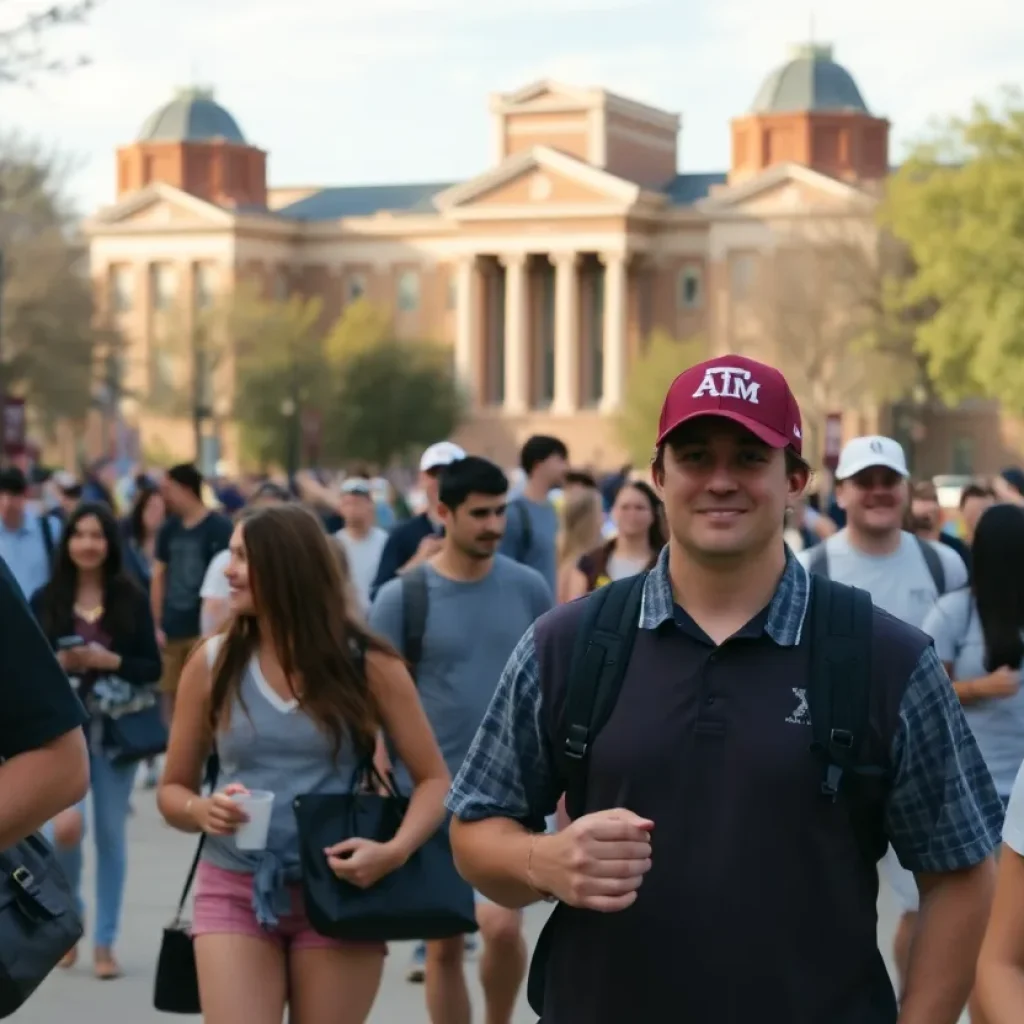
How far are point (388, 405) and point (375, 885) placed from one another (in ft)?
315

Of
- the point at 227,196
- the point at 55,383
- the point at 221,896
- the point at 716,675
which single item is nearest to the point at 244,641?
the point at 221,896

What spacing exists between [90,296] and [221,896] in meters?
70.7

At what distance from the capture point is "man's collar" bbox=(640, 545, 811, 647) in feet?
12.1

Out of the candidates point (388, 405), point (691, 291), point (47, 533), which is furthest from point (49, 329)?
point (47, 533)

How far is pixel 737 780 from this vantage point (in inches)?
141

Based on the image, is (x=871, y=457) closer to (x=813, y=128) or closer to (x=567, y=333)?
(x=567, y=333)

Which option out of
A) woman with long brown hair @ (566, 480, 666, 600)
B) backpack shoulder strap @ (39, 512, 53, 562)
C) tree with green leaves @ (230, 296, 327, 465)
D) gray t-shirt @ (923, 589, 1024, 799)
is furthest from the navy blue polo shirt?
tree with green leaves @ (230, 296, 327, 465)

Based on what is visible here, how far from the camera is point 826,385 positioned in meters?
88.9

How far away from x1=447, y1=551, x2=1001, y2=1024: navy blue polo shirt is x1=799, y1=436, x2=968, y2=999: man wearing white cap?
15.4 feet

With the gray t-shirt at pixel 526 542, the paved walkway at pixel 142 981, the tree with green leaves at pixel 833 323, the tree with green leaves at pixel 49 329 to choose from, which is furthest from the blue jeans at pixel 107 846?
the tree with green leaves at pixel 833 323

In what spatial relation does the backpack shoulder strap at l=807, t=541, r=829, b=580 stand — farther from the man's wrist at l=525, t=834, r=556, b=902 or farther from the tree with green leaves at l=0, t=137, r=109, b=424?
the tree with green leaves at l=0, t=137, r=109, b=424

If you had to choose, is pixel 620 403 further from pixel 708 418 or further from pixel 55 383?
pixel 708 418

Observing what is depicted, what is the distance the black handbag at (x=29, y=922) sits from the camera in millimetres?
3795

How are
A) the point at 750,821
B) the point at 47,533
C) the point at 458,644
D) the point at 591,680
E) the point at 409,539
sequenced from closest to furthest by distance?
1. the point at 750,821
2. the point at 591,680
3. the point at 458,644
4. the point at 409,539
5. the point at 47,533
